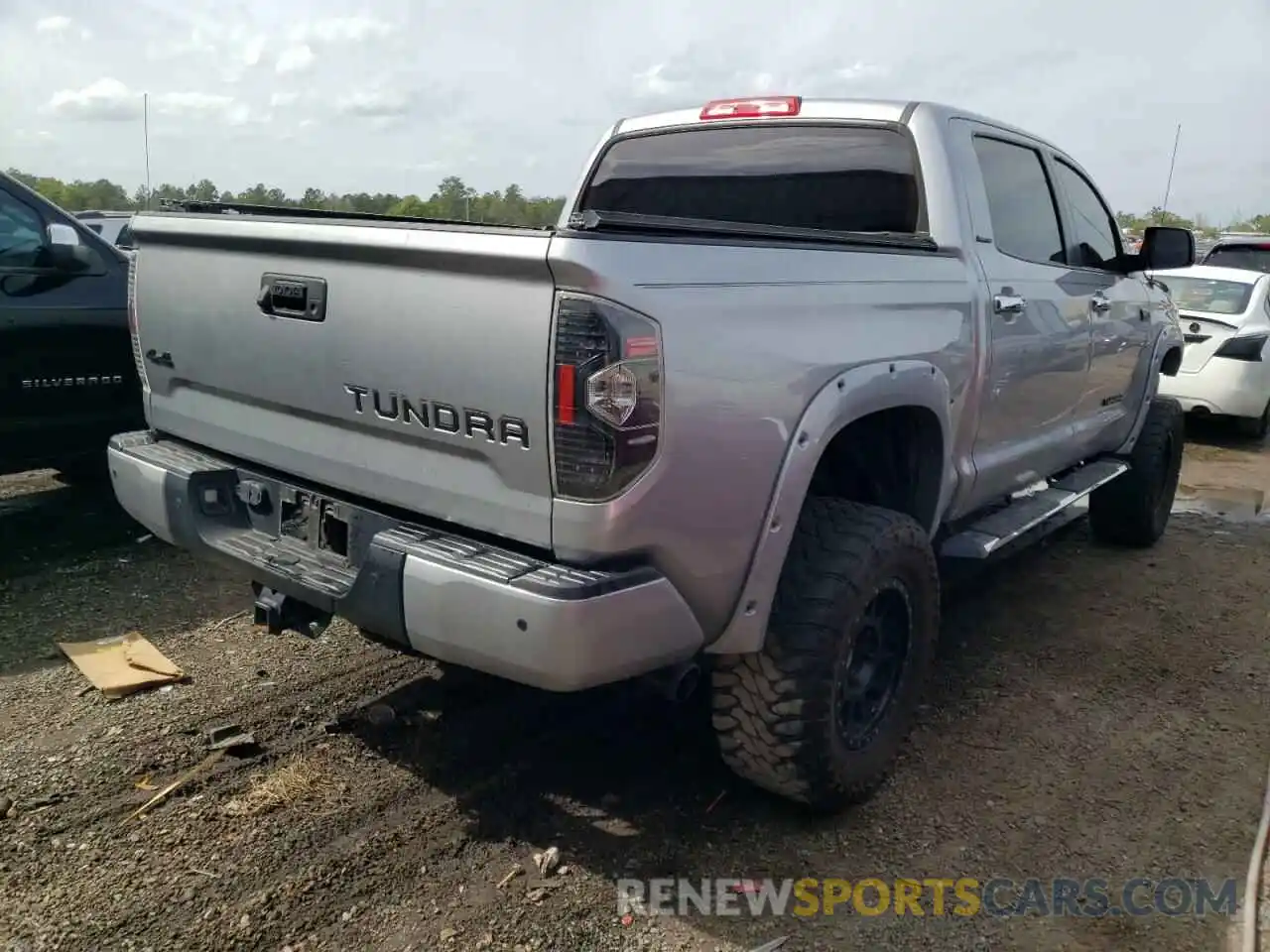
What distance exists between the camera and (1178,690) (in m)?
4.05

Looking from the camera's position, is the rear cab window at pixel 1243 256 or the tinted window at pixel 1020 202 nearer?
the tinted window at pixel 1020 202

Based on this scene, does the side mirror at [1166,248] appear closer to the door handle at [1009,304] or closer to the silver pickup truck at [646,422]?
the silver pickup truck at [646,422]

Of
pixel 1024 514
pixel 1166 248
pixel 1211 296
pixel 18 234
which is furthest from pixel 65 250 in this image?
pixel 1211 296

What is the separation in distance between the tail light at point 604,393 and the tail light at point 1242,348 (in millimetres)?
8122

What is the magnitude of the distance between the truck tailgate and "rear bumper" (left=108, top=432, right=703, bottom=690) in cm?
11

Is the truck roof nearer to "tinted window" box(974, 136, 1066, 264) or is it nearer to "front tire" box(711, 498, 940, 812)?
"tinted window" box(974, 136, 1066, 264)

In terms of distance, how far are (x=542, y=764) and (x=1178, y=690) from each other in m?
2.44

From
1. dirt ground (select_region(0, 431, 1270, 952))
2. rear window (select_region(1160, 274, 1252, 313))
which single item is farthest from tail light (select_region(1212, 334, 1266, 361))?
dirt ground (select_region(0, 431, 1270, 952))

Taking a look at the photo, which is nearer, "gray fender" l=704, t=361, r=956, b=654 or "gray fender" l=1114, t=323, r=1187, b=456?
"gray fender" l=704, t=361, r=956, b=654

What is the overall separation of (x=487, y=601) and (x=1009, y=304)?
91.6 inches

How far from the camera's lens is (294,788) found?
3057 mm

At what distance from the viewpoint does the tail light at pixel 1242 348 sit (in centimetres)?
877

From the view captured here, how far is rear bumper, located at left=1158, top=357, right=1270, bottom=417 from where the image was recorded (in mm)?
8766

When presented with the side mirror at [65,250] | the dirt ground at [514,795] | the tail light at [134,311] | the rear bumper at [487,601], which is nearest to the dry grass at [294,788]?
the dirt ground at [514,795]
